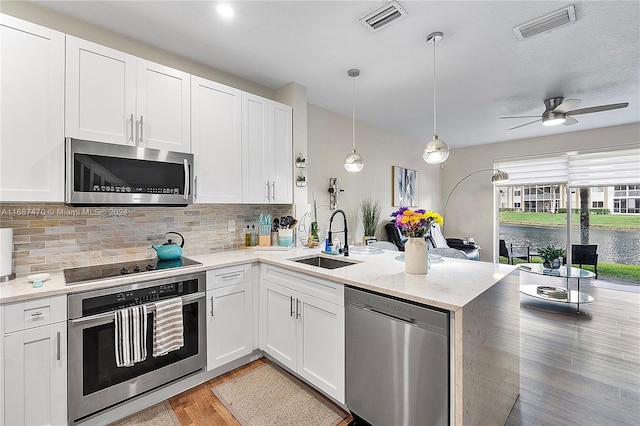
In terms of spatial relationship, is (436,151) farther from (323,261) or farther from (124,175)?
(124,175)

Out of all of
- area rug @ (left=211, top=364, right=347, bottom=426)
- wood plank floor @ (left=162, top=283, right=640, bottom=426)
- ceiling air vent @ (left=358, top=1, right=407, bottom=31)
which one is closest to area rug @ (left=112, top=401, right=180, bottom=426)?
wood plank floor @ (left=162, top=283, right=640, bottom=426)

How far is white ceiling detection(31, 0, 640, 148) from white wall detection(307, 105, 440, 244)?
0.46 meters

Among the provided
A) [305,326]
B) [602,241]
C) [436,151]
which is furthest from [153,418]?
[602,241]

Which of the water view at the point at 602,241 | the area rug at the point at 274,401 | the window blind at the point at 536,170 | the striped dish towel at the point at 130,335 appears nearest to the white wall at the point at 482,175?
the window blind at the point at 536,170

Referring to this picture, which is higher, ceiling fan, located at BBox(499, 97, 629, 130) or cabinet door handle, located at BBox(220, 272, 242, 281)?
ceiling fan, located at BBox(499, 97, 629, 130)

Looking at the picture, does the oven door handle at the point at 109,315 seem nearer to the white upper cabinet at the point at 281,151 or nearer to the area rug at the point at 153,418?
the area rug at the point at 153,418

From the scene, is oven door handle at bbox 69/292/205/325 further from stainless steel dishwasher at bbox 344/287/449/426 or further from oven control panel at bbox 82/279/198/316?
stainless steel dishwasher at bbox 344/287/449/426

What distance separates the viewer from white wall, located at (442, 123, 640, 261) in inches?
206

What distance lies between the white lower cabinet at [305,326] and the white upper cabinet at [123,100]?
1.41 metres

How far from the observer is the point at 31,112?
1762 mm

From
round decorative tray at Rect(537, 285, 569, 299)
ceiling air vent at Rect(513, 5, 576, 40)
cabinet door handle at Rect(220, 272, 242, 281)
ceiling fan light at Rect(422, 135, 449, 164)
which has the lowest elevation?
round decorative tray at Rect(537, 285, 569, 299)

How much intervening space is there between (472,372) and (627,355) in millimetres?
2525

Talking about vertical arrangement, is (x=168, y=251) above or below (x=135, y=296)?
above

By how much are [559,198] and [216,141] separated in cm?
636
